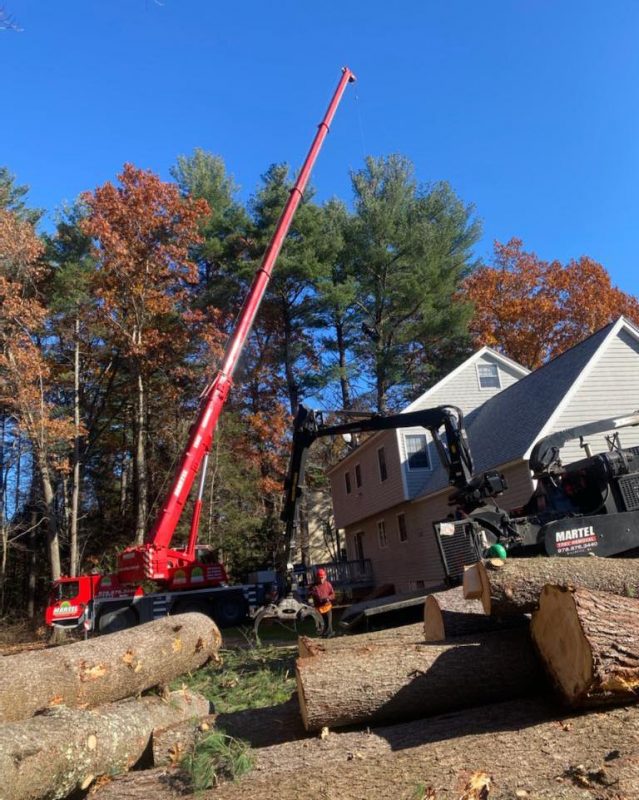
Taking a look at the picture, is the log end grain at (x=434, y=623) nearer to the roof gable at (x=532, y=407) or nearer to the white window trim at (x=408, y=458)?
the roof gable at (x=532, y=407)

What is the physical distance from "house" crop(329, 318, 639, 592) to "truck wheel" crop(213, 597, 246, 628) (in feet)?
19.6

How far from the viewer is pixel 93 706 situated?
18.5ft

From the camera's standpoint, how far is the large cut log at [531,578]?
5039mm

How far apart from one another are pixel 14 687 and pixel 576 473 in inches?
305

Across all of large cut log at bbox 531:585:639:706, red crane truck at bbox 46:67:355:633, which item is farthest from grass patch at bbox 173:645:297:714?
red crane truck at bbox 46:67:355:633

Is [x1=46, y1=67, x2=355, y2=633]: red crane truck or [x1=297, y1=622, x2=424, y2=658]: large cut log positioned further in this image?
[x1=46, y1=67, x2=355, y2=633]: red crane truck

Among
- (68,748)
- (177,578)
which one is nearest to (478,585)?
(68,748)

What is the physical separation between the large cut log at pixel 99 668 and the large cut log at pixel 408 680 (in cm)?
211

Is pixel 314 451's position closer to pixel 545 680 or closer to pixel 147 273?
pixel 147 273

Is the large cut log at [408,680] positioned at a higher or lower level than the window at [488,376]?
lower

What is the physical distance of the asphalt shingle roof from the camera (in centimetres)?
1546

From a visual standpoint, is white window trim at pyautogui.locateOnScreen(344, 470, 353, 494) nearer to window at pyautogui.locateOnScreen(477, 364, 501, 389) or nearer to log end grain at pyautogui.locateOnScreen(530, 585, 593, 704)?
window at pyautogui.locateOnScreen(477, 364, 501, 389)

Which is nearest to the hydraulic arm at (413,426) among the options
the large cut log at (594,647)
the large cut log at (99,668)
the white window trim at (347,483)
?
the large cut log at (99,668)

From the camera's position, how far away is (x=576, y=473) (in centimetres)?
956
